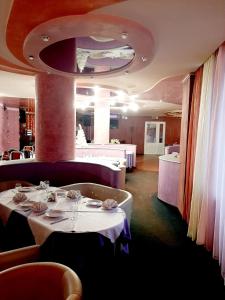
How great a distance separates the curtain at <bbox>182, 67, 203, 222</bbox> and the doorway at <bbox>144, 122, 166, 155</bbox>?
11258mm

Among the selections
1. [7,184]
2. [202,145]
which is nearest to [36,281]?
[7,184]

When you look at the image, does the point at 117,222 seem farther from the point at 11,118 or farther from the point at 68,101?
→ the point at 11,118

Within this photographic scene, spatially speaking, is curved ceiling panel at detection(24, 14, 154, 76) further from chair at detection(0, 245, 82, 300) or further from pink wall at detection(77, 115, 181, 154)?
pink wall at detection(77, 115, 181, 154)

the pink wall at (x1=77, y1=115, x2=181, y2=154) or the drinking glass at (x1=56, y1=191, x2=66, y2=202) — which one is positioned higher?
the pink wall at (x1=77, y1=115, x2=181, y2=154)

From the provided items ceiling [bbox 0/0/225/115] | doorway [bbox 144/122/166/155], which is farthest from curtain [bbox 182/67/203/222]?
doorway [bbox 144/122/166/155]

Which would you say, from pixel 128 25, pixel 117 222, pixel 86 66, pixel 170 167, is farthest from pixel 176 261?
pixel 86 66

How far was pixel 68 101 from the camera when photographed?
4387mm

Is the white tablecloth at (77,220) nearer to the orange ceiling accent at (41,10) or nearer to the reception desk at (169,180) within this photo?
the orange ceiling accent at (41,10)

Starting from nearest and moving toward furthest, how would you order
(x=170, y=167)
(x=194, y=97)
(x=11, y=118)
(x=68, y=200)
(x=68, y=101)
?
1. (x=68, y=200)
2. (x=194, y=97)
3. (x=68, y=101)
4. (x=170, y=167)
5. (x=11, y=118)

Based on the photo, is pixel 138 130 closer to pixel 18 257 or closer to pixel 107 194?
pixel 107 194

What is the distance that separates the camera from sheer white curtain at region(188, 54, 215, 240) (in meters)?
3.20

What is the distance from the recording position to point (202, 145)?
10.9ft

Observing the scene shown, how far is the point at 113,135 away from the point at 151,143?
2710mm

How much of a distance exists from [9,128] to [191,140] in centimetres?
973
